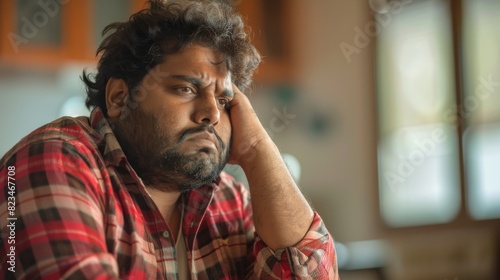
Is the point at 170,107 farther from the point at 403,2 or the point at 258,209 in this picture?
the point at 403,2

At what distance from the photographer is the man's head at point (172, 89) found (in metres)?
1.22

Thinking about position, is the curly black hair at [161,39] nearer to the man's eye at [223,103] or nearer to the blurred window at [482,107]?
the man's eye at [223,103]

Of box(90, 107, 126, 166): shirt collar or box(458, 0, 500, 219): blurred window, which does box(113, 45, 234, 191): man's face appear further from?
box(458, 0, 500, 219): blurred window

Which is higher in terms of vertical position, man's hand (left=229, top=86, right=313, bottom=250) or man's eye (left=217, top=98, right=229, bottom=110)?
man's eye (left=217, top=98, right=229, bottom=110)

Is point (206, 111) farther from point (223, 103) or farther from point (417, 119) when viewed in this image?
point (417, 119)

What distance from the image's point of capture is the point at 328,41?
4.32 meters

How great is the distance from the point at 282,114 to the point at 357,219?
2.67 ft

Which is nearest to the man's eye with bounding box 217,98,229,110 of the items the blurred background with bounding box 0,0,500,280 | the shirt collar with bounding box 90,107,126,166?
the shirt collar with bounding box 90,107,126,166

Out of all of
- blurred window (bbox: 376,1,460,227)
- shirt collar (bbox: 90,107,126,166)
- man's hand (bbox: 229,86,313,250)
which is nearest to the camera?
shirt collar (bbox: 90,107,126,166)

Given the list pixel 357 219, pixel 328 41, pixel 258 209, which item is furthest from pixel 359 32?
pixel 258 209

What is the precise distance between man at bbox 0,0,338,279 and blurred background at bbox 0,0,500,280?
1.80 m

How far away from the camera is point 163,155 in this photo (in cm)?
121

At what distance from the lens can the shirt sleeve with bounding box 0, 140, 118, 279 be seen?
36.7 inches

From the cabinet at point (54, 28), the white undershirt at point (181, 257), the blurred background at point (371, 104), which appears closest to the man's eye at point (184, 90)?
the white undershirt at point (181, 257)
